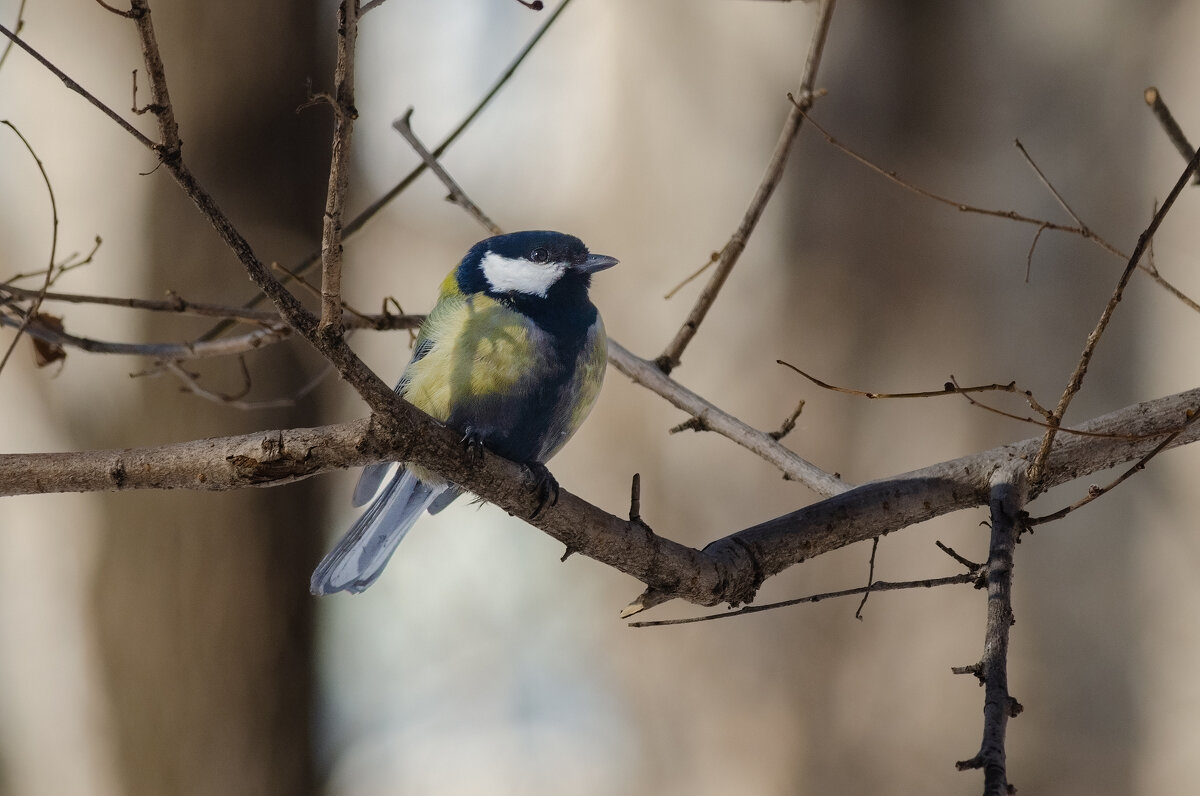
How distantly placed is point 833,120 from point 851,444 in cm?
121

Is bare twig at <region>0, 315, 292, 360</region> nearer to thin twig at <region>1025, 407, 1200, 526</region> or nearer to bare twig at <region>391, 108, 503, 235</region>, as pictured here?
bare twig at <region>391, 108, 503, 235</region>

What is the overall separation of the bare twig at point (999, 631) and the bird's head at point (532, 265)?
88 cm

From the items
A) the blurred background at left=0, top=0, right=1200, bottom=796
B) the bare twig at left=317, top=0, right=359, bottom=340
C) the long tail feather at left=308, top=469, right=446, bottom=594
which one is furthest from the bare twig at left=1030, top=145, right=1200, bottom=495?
the blurred background at left=0, top=0, right=1200, bottom=796

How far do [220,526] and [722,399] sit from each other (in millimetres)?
1857

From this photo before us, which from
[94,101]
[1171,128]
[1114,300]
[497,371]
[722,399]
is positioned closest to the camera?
[94,101]

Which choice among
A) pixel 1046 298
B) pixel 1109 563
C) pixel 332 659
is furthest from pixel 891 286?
pixel 332 659

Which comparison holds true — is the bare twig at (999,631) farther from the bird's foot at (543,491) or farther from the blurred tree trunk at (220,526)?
the blurred tree trunk at (220,526)

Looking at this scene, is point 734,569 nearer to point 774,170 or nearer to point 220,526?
point 774,170

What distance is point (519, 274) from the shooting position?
6.23 ft

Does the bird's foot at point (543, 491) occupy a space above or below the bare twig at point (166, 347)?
below

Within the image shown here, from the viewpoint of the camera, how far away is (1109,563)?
312cm

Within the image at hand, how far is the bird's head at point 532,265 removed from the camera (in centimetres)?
189

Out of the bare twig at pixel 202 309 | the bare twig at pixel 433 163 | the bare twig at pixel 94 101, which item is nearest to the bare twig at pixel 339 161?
the bare twig at pixel 94 101

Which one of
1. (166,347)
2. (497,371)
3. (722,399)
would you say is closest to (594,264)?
(497,371)
